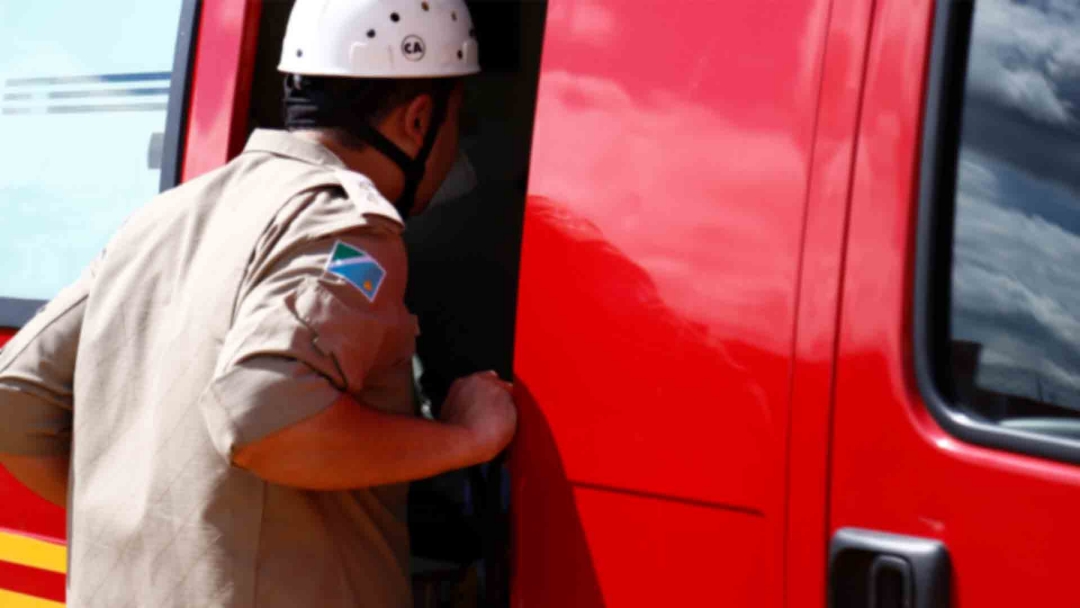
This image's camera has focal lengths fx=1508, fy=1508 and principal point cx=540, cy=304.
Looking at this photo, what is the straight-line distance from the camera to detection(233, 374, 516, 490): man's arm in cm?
190

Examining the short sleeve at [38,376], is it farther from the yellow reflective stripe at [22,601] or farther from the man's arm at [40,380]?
the yellow reflective stripe at [22,601]

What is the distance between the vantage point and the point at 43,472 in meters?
2.34

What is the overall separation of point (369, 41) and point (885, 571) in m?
1.13

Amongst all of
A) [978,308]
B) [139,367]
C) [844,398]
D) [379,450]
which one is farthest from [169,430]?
[978,308]

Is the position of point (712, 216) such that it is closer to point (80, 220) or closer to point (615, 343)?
point (615, 343)

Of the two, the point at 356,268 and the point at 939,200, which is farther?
the point at 356,268

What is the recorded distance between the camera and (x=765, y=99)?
6.08ft

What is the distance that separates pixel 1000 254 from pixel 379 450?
0.82 metres

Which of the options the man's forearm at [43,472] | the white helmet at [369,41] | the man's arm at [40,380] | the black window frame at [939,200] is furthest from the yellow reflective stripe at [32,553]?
the black window frame at [939,200]

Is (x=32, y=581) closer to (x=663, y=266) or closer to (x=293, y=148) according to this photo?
(x=293, y=148)

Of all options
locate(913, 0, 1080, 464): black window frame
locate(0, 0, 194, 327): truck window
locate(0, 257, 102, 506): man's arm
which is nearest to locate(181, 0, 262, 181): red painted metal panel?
locate(0, 0, 194, 327): truck window

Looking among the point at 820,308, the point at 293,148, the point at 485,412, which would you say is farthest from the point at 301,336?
the point at 820,308

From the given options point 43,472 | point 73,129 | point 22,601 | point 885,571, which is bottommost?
point 22,601

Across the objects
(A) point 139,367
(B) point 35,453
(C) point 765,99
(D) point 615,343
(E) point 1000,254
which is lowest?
(B) point 35,453
